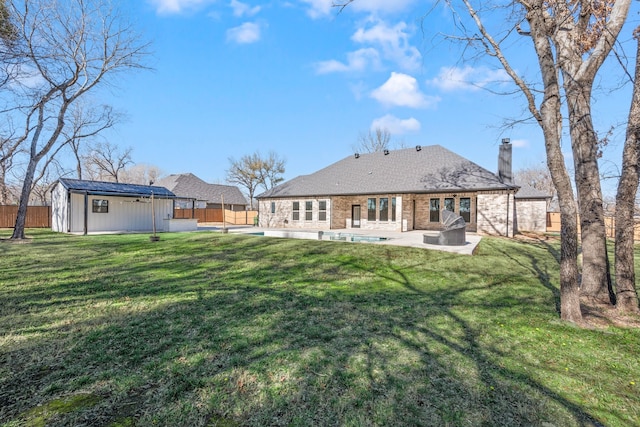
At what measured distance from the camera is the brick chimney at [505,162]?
52.7ft

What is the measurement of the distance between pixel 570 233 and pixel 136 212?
21.6 m

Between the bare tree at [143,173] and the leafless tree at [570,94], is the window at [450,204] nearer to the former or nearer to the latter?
the leafless tree at [570,94]

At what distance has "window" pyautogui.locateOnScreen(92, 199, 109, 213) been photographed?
17.6 m

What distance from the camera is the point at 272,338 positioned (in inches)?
138

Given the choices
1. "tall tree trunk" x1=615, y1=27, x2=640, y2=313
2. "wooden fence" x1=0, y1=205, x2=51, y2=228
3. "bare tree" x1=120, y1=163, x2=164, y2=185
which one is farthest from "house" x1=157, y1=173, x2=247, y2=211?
"tall tree trunk" x1=615, y1=27, x2=640, y2=313

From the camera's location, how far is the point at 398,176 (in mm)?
19250

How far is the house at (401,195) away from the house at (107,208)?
284 inches

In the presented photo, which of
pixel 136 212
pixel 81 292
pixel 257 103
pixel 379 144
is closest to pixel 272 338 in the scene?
pixel 81 292

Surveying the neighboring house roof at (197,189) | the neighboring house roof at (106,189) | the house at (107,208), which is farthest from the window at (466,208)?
the neighboring house roof at (197,189)

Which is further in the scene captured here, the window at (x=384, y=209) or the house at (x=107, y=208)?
the window at (x=384, y=209)

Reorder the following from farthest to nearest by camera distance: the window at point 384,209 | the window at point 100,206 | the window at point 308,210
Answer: the window at point 308,210 < the window at point 384,209 < the window at point 100,206

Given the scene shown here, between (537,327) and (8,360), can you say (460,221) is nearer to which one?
(537,327)

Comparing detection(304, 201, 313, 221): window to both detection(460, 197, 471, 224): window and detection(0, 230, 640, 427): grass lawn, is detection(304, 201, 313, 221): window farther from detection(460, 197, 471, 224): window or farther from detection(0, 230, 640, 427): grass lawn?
detection(0, 230, 640, 427): grass lawn

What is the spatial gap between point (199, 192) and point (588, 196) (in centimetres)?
3589
